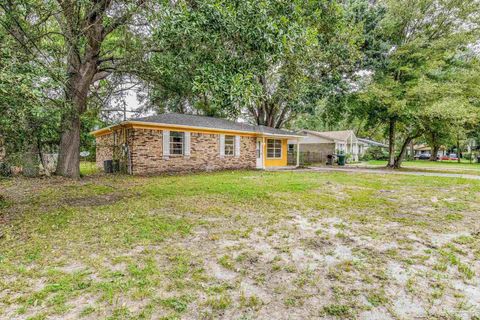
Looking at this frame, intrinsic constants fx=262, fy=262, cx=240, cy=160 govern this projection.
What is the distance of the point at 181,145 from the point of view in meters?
12.5

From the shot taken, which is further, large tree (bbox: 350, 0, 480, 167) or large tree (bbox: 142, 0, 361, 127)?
large tree (bbox: 350, 0, 480, 167)

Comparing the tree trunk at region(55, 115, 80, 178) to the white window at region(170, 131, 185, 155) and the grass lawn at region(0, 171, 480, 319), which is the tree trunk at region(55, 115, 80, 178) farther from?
the grass lawn at region(0, 171, 480, 319)

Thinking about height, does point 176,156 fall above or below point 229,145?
below

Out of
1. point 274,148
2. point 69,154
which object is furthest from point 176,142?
point 274,148

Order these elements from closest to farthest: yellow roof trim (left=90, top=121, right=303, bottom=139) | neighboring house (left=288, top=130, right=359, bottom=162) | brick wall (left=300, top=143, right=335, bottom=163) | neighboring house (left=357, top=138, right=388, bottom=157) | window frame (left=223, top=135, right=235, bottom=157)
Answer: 1. yellow roof trim (left=90, top=121, right=303, bottom=139)
2. window frame (left=223, top=135, right=235, bottom=157)
3. brick wall (left=300, top=143, right=335, bottom=163)
4. neighboring house (left=288, top=130, right=359, bottom=162)
5. neighboring house (left=357, top=138, right=388, bottom=157)

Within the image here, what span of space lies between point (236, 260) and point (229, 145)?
11.6 m

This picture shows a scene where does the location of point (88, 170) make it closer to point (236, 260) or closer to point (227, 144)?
point (227, 144)

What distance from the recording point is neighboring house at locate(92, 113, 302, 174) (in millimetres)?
11289

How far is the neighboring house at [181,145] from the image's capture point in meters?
11.3

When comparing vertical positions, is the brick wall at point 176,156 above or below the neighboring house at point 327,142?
below

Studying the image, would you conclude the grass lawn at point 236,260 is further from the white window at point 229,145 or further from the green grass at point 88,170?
the white window at point 229,145

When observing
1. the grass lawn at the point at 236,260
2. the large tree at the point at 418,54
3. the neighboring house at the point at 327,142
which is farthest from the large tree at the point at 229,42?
the neighboring house at the point at 327,142

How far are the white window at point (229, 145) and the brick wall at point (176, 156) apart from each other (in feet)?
0.94

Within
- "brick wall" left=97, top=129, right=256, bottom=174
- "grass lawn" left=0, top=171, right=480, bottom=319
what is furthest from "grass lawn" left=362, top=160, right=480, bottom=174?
"grass lawn" left=0, top=171, right=480, bottom=319
